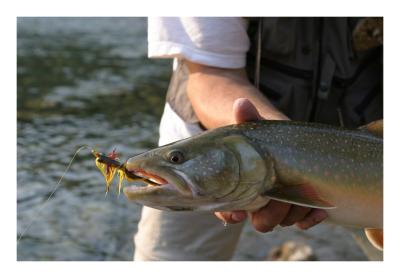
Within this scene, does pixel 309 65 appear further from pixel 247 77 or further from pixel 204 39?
pixel 204 39

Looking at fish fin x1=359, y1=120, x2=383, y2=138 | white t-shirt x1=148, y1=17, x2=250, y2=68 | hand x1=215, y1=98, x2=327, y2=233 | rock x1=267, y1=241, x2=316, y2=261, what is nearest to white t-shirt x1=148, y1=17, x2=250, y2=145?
white t-shirt x1=148, y1=17, x2=250, y2=68

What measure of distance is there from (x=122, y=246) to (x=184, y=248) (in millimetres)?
2017

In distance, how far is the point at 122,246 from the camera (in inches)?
209

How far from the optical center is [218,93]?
296 cm

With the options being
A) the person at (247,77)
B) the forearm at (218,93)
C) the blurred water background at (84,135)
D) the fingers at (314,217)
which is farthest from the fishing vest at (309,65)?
the blurred water background at (84,135)

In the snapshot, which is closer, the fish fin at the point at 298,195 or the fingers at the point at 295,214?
the fish fin at the point at 298,195

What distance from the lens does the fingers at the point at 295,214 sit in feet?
8.15

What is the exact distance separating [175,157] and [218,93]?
80cm

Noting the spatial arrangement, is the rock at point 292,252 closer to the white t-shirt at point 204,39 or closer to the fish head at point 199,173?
the white t-shirt at point 204,39

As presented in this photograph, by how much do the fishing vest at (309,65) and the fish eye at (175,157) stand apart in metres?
0.93

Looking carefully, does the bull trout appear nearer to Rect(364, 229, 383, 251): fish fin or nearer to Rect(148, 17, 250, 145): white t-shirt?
Rect(364, 229, 383, 251): fish fin

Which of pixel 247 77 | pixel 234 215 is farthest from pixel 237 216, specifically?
pixel 247 77

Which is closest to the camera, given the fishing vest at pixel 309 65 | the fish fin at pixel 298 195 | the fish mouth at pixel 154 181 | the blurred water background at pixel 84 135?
the fish mouth at pixel 154 181
